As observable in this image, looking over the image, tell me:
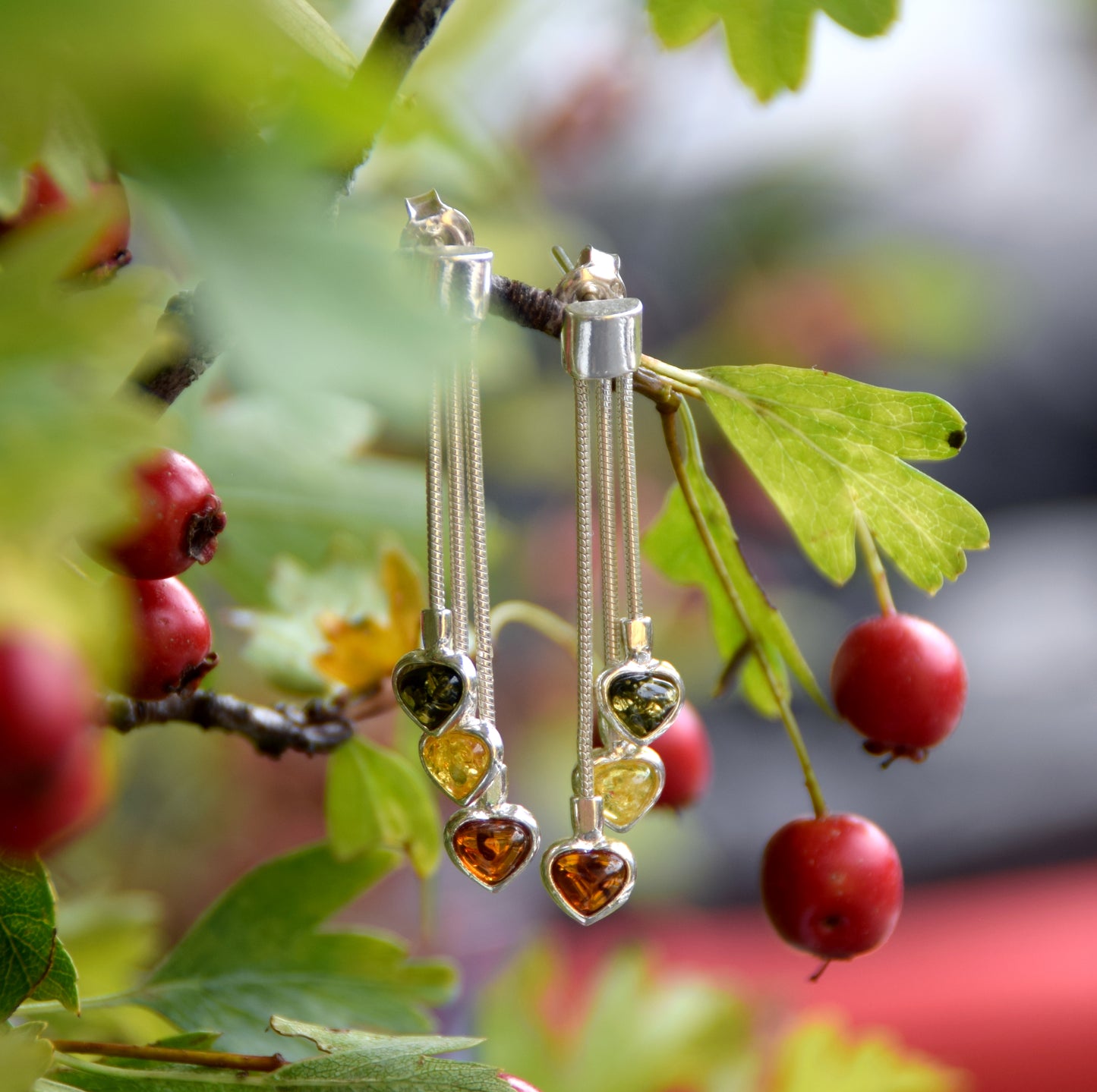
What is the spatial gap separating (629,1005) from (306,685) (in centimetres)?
37

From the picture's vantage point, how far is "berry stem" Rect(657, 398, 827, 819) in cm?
42

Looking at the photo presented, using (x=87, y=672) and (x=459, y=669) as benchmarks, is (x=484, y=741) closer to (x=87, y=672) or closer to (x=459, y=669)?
(x=459, y=669)

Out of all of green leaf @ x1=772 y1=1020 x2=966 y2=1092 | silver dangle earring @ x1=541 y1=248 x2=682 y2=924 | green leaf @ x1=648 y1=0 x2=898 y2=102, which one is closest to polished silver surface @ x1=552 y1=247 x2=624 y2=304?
silver dangle earring @ x1=541 y1=248 x2=682 y2=924

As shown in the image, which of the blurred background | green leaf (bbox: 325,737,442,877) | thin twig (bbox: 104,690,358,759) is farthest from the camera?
the blurred background

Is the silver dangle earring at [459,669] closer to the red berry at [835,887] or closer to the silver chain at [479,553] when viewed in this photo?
the silver chain at [479,553]

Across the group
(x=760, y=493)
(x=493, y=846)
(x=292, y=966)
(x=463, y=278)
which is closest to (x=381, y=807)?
(x=292, y=966)

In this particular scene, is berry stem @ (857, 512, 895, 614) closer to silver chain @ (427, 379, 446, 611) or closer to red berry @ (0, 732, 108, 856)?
silver chain @ (427, 379, 446, 611)

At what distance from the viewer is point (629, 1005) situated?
2.61 ft

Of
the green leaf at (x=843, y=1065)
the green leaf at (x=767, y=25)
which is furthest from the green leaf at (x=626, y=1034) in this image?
the green leaf at (x=767, y=25)

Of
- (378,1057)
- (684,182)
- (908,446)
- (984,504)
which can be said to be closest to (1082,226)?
(984,504)

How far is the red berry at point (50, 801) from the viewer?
8.7 inches

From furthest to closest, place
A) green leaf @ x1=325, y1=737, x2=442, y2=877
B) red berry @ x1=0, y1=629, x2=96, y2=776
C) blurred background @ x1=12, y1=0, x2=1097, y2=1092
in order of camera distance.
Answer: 1. blurred background @ x1=12, y1=0, x2=1097, y2=1092
2. green leaf @ x1=325, y1=737, x2=442, y2=877
3. red berry @ x1=0, y1=629, x2=96, y2=776

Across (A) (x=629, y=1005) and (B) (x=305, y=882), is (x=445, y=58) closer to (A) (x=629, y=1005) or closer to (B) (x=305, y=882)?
(B) (x=305, y=882)

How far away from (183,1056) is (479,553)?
180 millimetres
